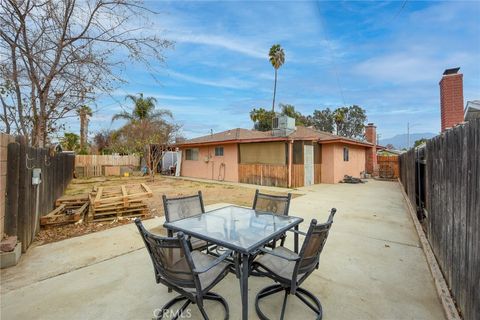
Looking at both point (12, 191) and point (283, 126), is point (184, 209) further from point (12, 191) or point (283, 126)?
point (283, 126)

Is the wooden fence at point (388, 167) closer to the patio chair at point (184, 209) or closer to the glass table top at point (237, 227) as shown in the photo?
the glass table top at point (237, 227)

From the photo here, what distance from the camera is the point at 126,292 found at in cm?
265

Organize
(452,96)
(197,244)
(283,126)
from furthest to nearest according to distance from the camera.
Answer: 1. (283,126)
2. (452,96)
3. (197,244)

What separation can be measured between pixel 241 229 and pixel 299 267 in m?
0.91

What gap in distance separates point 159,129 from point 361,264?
20.6 meters

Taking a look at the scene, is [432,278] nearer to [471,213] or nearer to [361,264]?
[361,264]

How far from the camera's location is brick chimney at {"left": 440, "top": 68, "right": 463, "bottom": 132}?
6570 millimetres

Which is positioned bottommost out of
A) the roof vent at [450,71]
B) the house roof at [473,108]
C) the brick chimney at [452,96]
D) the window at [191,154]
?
the window at [191,154]

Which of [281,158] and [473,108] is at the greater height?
[473,108]

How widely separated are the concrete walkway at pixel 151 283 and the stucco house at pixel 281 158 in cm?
754

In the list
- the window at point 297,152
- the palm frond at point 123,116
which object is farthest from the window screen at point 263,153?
the palm frond at point 123,116

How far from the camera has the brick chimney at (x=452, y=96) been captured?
6570 mm

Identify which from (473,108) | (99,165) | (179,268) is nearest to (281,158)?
(473,108)

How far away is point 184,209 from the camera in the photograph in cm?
342
